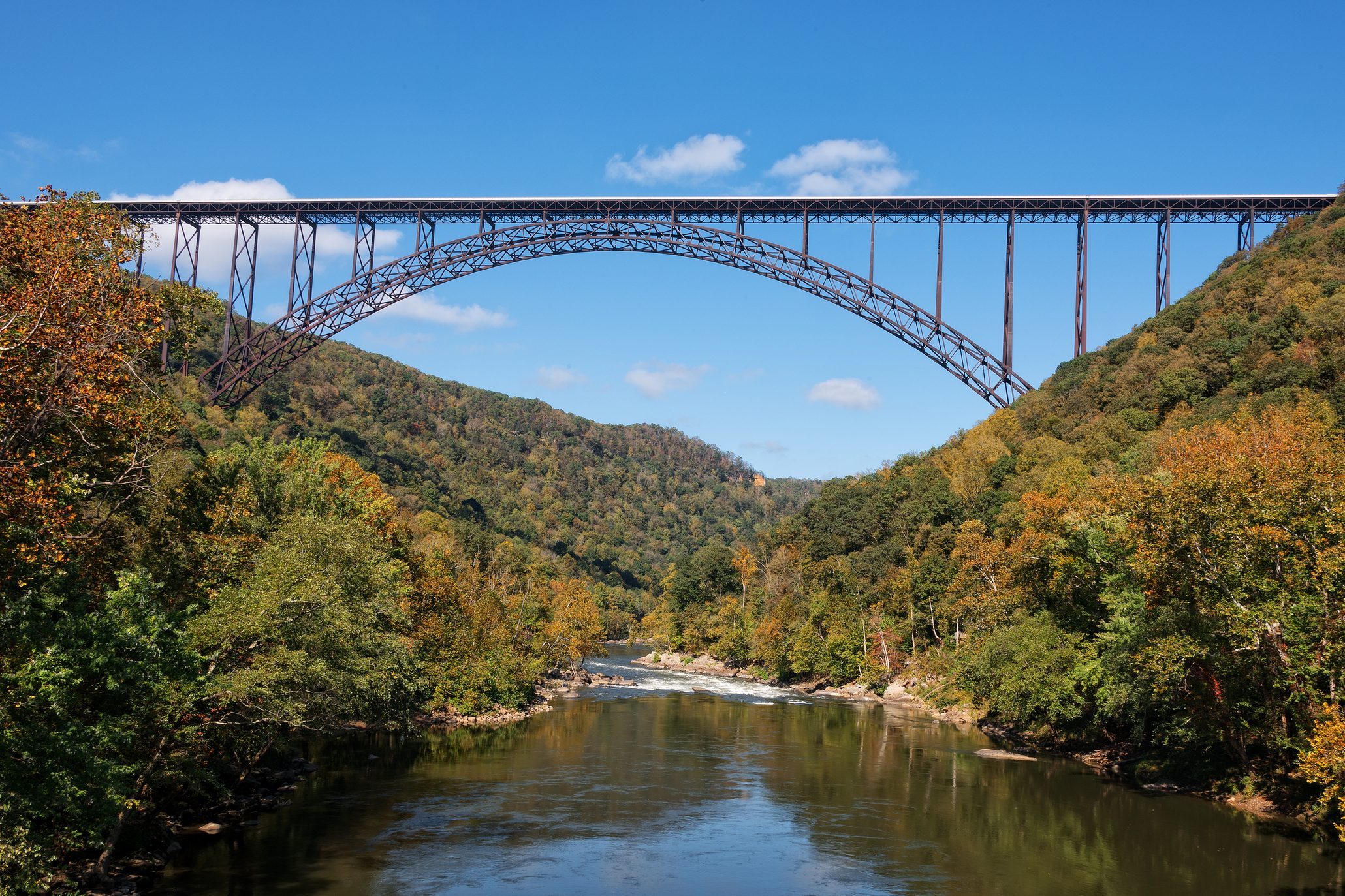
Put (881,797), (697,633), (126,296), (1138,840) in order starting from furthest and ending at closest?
(697,633)
(881,797)
(1138,840)
(126,296)

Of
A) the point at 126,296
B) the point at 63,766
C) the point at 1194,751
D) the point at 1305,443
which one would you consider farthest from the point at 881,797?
the point at 126,296

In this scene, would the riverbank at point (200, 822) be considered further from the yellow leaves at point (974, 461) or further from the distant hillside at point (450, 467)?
the distant hillside at point (450, 467)

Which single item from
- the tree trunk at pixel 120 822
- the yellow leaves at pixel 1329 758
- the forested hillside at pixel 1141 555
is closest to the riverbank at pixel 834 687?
the forested hillside at pixel 1141 555

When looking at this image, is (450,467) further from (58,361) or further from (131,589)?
(58,361)

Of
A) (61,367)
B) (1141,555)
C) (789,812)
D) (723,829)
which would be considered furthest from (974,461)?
(61,367)

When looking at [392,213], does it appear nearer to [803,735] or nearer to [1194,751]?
[803,735]

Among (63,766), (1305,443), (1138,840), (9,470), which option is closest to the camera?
(9,470)
